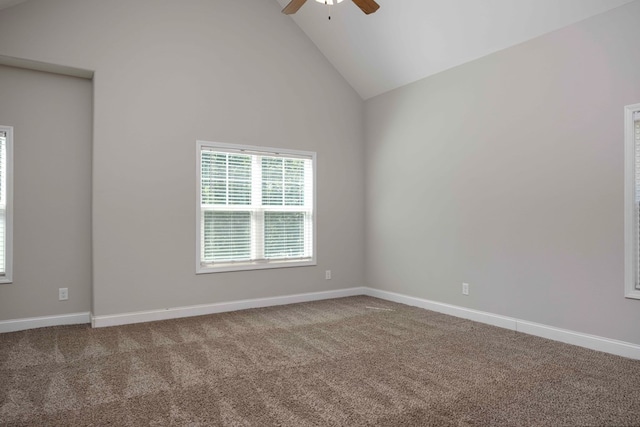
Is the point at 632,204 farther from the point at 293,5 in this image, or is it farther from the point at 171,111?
the point at 171,111

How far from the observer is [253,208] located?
504cm

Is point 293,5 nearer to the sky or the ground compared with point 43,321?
nearer to the sky

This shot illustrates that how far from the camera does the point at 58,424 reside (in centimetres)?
214

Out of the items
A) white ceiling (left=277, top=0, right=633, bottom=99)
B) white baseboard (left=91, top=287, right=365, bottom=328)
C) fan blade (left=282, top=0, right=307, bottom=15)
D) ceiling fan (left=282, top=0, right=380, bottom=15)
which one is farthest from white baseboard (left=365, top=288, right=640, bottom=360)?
fan blade (left=282, top=0, right=307, bottom=15)

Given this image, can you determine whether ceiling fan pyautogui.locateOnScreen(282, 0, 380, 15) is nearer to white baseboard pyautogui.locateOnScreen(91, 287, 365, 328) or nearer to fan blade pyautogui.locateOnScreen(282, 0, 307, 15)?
fan blade pyautogui.locateOnScreen(282, 0, 307, 15)

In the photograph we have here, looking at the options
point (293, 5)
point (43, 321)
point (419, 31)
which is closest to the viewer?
point (293, 5)

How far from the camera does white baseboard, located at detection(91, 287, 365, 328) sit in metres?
4.12

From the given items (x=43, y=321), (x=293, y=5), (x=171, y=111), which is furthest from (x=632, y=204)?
(x=43, y=321)

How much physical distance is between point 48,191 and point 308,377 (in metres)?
3.29

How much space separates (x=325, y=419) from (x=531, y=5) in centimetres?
369

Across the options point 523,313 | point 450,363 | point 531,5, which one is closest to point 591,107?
point 531,5

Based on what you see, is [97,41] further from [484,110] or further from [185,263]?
[484,110]

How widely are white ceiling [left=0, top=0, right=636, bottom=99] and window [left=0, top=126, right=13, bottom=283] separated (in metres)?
1.27

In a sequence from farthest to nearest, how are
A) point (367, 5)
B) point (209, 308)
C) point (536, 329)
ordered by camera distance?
point (209, 308) < point (536, 329) < point (367, 5)
